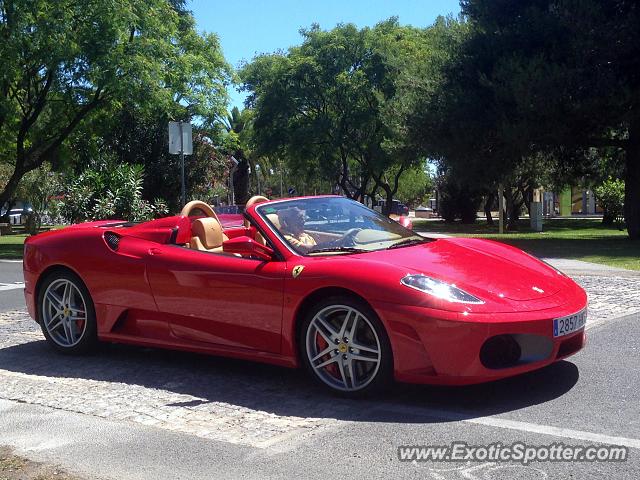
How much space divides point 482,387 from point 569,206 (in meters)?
69.7

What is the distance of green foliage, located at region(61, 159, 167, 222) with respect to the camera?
19.8m

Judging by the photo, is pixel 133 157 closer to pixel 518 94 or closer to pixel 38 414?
pixel 518 94

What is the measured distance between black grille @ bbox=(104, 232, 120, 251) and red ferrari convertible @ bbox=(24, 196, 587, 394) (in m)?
0.01

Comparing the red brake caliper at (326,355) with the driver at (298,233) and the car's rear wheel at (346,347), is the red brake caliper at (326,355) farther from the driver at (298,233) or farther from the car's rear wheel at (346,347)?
the driver at (298,233)

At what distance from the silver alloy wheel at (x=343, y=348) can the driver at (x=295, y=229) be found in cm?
65

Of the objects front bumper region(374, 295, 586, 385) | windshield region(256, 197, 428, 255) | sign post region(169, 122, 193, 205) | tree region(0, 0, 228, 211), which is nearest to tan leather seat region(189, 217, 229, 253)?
windshield region(256, 197, 428, 255)

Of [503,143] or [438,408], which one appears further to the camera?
[503,143]

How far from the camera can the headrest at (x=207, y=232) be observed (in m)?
6.07

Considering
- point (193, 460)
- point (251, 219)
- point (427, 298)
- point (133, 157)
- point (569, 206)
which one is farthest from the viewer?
point (569, 206)

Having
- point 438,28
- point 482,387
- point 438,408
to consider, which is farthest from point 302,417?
point 438,28

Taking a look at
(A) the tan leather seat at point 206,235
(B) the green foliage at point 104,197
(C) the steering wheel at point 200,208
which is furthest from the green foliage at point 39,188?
(A) the tan leather seat at point 206,235

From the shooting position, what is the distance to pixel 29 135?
26109 millimetres

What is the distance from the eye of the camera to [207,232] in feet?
20.0

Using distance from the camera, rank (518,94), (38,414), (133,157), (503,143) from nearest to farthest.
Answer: (38,414) < (518,94) < (503,143) < (133,157)
